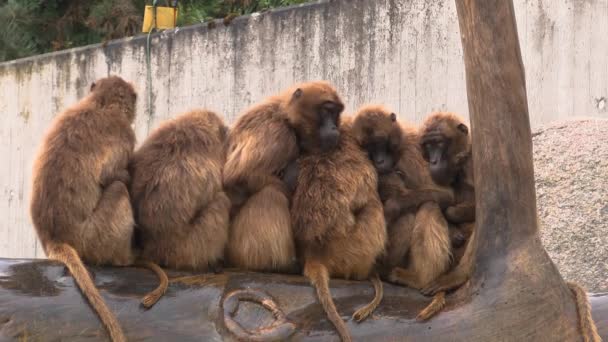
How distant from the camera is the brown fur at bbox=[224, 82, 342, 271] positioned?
690 centimetres

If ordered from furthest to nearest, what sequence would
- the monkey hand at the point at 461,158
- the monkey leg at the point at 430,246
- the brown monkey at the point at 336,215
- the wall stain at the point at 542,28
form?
the wall stain at the point at 542,28 < the monkey hand at the point at 461,158 < the brown monkey at the point at 336,215 < the monkey leg at the point at 430,246

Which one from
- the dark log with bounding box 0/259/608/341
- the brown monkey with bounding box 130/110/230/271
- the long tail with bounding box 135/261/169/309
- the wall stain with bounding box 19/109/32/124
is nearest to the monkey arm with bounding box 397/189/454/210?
the dark log with bounding box 0/259/608/341

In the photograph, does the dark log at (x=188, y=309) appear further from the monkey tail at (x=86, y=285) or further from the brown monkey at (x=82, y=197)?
the brown monkey at (x=82, y=197)

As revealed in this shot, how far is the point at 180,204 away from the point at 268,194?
601 mm

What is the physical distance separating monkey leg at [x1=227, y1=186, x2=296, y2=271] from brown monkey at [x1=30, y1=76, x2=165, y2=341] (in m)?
0.63

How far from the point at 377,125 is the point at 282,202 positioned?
36.8 inches

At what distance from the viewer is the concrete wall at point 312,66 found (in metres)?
10.3

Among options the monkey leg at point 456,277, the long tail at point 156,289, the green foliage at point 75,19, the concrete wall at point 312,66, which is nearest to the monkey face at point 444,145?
the monkey leg at point 456,277

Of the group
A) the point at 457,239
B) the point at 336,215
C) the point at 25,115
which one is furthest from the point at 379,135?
the point at 25,115

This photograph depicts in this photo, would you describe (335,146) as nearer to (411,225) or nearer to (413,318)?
(411,225)

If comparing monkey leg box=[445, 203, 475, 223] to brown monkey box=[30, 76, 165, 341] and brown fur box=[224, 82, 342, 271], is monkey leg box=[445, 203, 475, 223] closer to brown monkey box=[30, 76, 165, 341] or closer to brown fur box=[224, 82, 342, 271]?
brown fur box=[224, 82, 342, 271]

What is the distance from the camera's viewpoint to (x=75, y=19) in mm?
19203

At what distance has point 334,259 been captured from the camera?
697 centimetres

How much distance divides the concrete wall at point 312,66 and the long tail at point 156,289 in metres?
5.05
